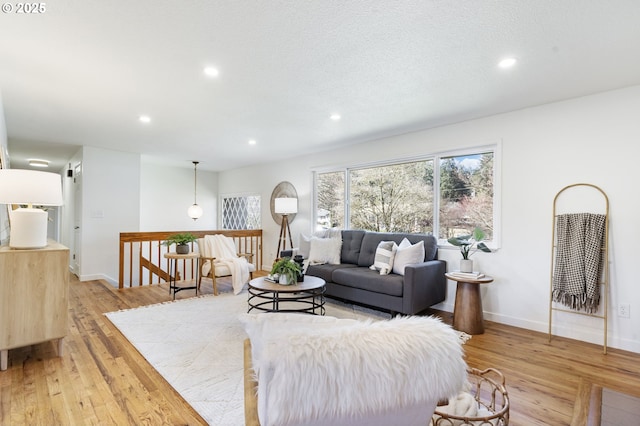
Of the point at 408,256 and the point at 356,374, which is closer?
the point at 356,374

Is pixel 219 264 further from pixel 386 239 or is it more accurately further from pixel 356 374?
pixel 356 374

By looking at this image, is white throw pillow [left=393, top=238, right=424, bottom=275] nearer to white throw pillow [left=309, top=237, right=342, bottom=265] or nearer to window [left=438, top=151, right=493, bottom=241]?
window [left=438, top=151, right=493, bottom=241]

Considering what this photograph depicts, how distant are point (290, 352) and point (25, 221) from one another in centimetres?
272

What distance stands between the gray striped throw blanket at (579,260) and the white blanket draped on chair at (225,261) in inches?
150

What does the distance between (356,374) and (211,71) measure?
2572mm

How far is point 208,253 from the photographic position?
15.4 feet

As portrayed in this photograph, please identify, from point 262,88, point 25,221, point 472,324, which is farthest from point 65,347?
point 472,324

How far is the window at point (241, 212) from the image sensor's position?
7.21 meters

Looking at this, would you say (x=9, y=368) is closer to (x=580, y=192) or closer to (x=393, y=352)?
(x=393, y=352)

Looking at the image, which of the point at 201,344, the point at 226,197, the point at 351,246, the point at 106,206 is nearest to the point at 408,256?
the point at 351,246

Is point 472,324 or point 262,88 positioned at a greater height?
point 262,88

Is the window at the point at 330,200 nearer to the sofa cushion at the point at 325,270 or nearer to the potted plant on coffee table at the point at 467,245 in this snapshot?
the sofa cushion at the point at 325,270

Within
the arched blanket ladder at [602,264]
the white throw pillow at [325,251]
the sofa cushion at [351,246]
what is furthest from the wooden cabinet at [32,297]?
the arched blanket ladder at [602,264]

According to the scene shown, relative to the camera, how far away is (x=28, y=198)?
230 cm
